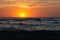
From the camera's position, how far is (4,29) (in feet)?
55.5
